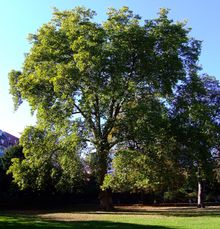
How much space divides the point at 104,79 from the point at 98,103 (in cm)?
295

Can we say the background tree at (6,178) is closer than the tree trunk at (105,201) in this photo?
No

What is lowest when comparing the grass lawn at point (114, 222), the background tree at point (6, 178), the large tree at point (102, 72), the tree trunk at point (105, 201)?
the grass lawn at point (114, 222)

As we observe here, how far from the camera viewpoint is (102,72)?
33875mm

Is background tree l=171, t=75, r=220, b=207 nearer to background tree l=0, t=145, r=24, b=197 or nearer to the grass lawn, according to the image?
the grass lawn

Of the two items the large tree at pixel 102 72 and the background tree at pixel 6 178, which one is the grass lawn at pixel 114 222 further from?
the background tree at pixel 6 178

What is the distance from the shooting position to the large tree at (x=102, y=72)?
33.5 m

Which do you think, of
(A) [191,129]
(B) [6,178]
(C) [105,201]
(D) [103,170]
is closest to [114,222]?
(D) [103,170]

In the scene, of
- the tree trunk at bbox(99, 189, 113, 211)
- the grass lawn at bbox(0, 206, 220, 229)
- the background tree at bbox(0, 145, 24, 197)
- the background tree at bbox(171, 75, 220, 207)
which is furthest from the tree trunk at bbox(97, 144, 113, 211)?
the background tree at bbox(0, 145, 24, 197)

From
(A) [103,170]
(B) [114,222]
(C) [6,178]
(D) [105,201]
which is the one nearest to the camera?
(B) [114,222]

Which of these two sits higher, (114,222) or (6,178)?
(6,178)

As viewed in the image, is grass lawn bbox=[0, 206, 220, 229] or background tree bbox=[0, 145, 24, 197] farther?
background tree bbox=[0, 145, 24, 197]

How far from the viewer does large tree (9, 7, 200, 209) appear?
1320 inches

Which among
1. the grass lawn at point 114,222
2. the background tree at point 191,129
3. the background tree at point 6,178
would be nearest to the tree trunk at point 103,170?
the background tree at point 191,129

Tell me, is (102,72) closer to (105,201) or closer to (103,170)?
(103,170)
